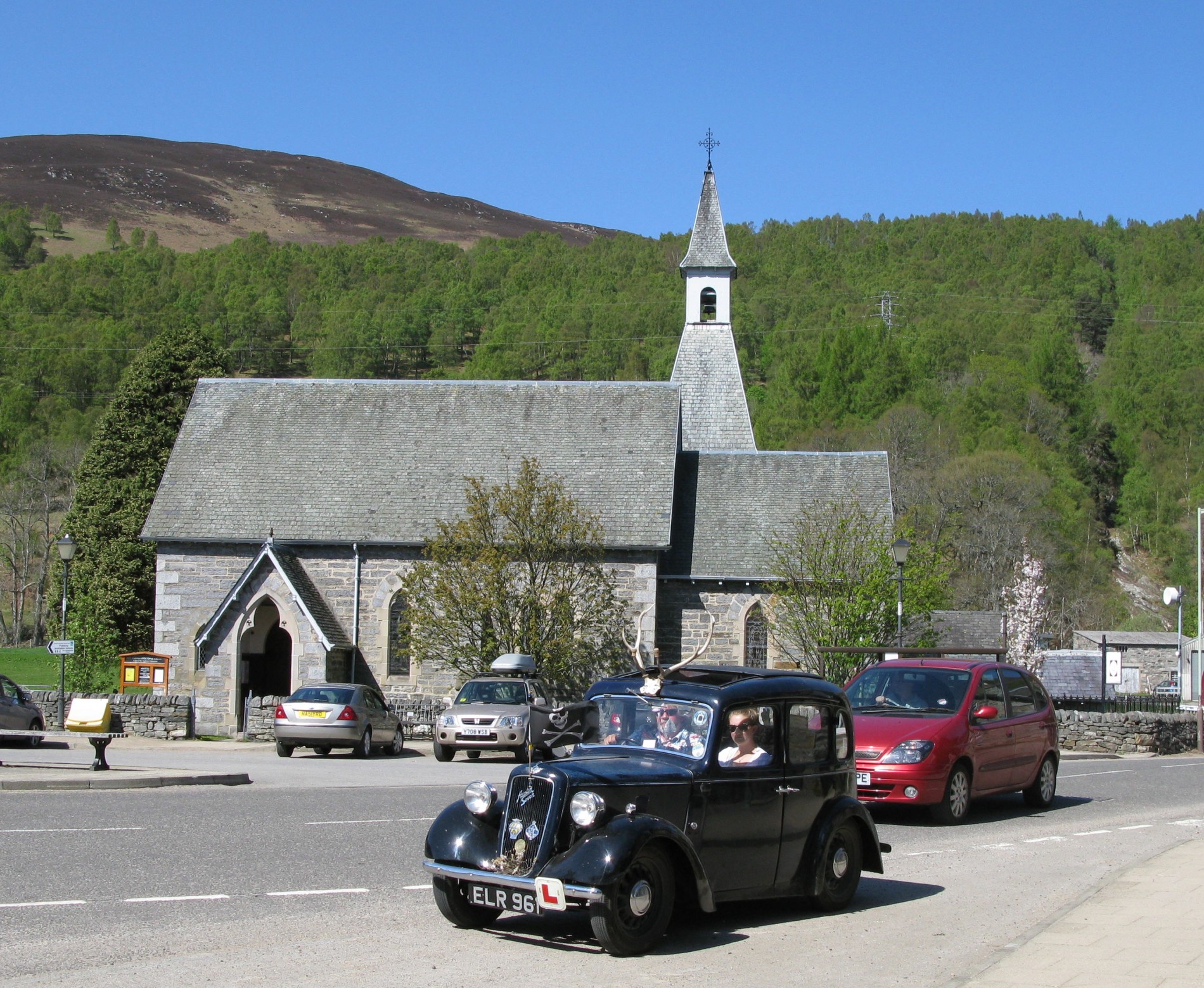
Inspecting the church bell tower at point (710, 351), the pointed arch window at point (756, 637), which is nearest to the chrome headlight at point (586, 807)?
the pointed arch window at point (756, 637)

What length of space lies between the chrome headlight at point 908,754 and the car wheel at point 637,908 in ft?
21.7

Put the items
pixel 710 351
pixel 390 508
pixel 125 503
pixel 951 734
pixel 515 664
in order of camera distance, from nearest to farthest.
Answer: pixel 951 734 < pixel 515 664 < pixel 390 508 < pixel 710 351 < pixel 125 503

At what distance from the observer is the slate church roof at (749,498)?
34344 millimetres

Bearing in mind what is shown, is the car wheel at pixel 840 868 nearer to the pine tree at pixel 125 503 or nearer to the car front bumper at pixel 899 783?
the car front bumper at pixel 899 783

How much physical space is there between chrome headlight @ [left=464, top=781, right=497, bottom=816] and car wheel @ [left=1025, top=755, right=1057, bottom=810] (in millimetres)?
10124

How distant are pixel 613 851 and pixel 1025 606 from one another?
55085 millimetres

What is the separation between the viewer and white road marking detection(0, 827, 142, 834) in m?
12.3

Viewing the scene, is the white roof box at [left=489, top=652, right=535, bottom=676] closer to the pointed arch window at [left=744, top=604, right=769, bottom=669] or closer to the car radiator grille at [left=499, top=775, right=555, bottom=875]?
the pointed arch window at [left=744, top=604, right=769, bottom=669]

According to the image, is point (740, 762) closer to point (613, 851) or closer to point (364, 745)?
point (613, 851)

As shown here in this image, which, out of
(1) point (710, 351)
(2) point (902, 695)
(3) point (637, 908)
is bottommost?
(3) point (637, 908)

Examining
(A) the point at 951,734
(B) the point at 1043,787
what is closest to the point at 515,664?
(B) the point at 1043,787

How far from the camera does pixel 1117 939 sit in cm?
852

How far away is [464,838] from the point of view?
8.55m

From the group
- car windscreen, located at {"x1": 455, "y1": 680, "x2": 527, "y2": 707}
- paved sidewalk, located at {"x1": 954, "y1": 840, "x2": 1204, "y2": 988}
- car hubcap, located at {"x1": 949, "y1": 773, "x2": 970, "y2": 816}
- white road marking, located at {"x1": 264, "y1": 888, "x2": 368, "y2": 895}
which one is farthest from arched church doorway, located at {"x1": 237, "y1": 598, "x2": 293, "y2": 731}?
paved sidewalk, located at {"x1": 954, "y1": 840, "x2": 1204, "y2": 988}
